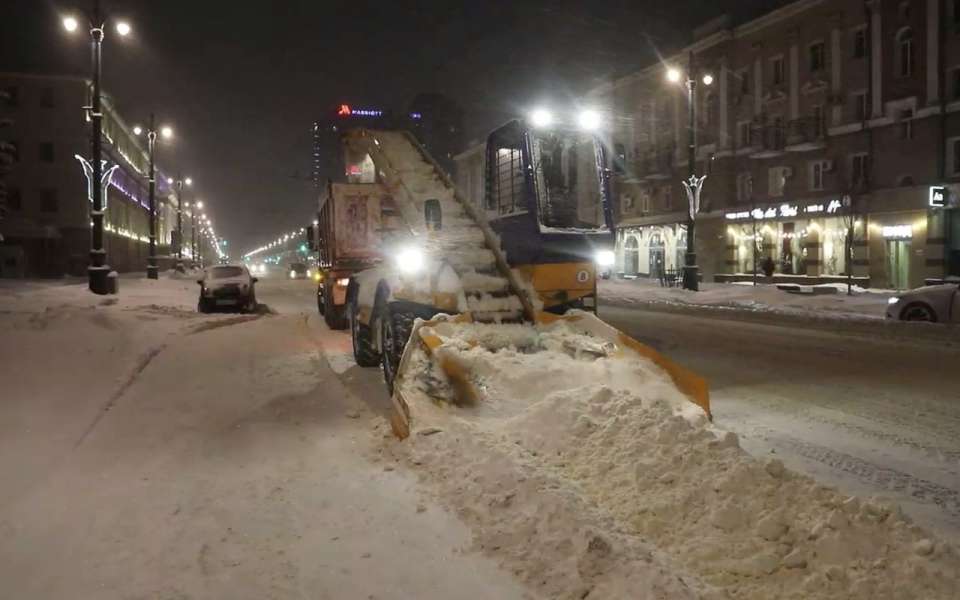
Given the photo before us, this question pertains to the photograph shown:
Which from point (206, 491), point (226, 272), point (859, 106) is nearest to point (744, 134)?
point (859, 106)

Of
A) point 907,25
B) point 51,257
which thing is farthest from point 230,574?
point 51,257

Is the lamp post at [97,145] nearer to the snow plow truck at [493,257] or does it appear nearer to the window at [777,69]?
the snow plow truck at [493,257]

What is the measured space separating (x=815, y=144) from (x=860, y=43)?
15.4ft

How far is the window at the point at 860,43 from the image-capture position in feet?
113

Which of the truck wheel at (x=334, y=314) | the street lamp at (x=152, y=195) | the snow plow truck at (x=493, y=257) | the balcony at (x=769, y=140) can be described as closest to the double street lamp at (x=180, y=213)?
the street lamp at (x=152, y=195)

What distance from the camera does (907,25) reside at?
106ft

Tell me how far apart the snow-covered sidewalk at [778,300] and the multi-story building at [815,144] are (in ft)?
9.09

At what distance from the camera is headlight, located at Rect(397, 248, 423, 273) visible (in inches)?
368

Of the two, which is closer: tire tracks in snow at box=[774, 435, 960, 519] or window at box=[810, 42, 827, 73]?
tire tracks in snow at box=[774, 435, 960, 519]

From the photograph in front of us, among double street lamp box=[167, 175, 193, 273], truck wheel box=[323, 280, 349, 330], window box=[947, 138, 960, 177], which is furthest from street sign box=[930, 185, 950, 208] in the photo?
double street lamp box=[167, 175, 193, 273]

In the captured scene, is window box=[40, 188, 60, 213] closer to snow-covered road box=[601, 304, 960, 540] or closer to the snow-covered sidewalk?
the snow-covered sidewalk

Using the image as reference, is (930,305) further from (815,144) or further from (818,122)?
(818,122)

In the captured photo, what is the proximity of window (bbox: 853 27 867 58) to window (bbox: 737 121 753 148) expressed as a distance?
7256 millimetres

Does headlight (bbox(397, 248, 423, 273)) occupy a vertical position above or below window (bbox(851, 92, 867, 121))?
Result: below
